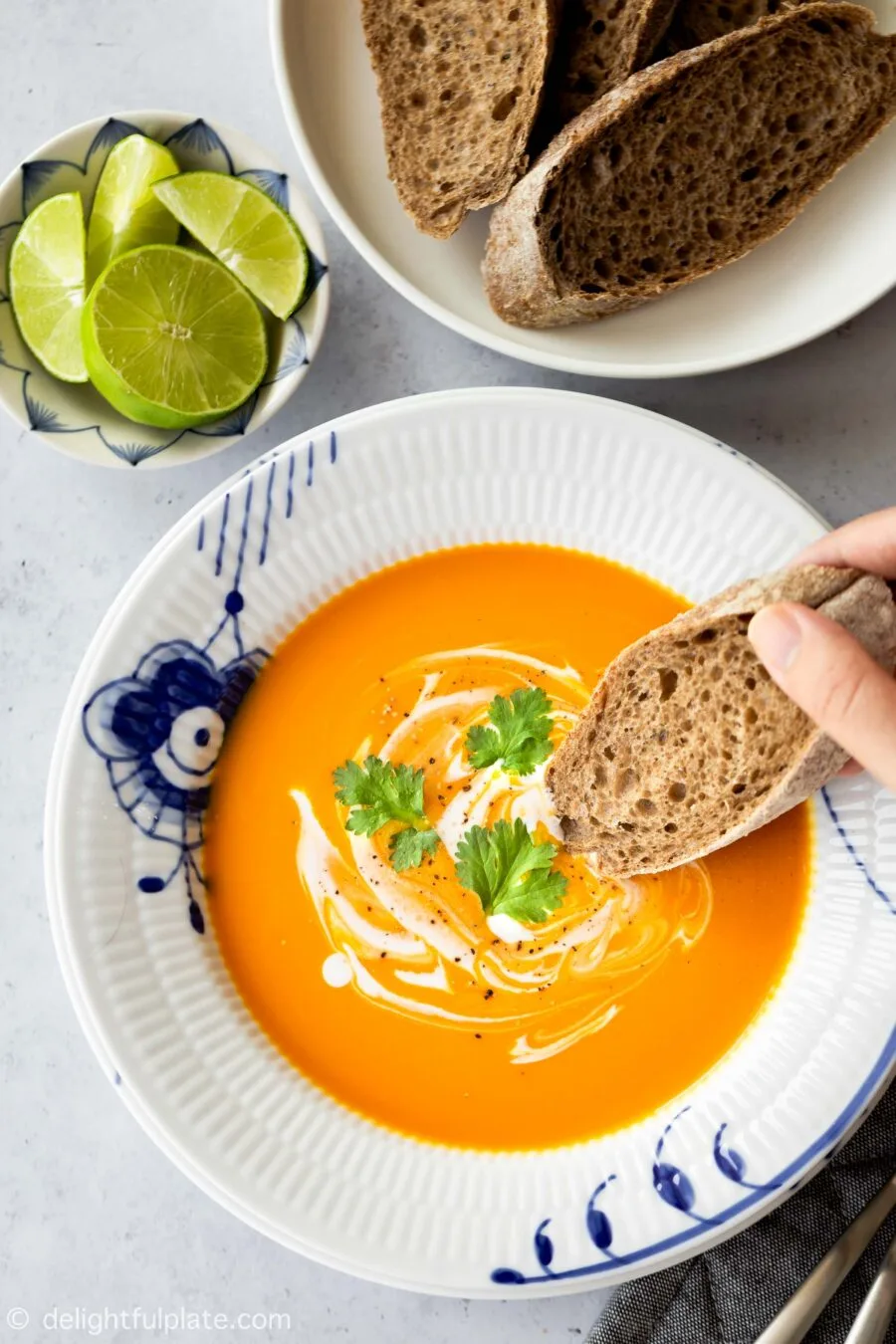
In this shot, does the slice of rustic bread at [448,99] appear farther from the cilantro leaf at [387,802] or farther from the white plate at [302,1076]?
the cilantro leaf at [387,802]

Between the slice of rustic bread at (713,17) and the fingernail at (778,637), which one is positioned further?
the slice of rustic bread at (713,17)

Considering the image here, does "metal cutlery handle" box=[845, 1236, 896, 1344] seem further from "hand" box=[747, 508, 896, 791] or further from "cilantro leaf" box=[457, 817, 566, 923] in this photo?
"hand" box=[747, 508, 896, 791]

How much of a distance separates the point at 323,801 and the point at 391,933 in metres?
0.21

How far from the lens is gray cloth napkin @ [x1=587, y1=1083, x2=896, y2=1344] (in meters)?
1.52

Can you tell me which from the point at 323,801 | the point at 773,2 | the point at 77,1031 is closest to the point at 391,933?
the point at 323,801

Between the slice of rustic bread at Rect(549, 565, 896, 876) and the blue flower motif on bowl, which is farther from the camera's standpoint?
the blue flower motif on bowl

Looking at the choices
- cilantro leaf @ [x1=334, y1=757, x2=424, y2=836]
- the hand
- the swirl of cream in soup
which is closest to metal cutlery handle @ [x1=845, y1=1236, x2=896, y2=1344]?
the swirl of cream in soup

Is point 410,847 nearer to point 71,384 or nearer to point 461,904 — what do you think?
→ point 461,904

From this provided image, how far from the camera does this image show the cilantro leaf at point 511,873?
151 centimetres

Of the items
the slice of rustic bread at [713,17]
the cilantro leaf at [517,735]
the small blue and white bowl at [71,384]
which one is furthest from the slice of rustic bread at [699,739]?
the slice of rustic bread at [713,17]

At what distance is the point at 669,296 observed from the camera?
1.54m

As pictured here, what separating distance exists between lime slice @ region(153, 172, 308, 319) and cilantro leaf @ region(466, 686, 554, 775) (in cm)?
63

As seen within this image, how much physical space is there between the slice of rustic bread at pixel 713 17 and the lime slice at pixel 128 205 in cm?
72

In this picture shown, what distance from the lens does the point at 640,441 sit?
4.97ft
